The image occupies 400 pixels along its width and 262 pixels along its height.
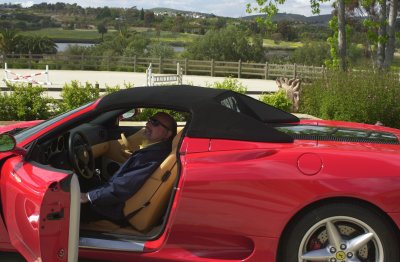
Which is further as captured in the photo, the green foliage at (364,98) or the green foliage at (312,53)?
the green foliage at (312,53)

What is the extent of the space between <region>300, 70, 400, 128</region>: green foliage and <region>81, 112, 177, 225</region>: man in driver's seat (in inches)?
278

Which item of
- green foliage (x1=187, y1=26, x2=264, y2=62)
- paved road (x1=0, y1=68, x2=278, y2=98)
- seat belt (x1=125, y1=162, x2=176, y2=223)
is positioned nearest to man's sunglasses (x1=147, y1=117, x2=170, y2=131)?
seat belt (x1=125, y1=162, x2=176, y2=223)

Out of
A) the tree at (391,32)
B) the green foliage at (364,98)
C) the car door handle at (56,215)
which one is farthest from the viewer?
the tree at (391,32)

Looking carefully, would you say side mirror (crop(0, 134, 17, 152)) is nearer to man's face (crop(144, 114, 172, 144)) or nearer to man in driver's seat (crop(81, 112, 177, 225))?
man in driver's seat (crop(81, 112, 177, 225))

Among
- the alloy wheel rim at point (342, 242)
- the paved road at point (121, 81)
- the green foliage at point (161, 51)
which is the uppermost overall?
the green foliage at point (161, 51)

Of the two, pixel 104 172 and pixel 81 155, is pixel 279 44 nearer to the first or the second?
pixel 104 172

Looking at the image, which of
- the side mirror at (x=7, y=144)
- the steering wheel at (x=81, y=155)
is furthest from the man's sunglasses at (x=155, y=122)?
the side mirror at (x=7, y=144)

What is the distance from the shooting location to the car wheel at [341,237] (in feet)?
10.0

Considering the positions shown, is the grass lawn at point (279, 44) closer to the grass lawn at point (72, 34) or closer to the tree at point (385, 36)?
the grass lawn at point (72, 34)

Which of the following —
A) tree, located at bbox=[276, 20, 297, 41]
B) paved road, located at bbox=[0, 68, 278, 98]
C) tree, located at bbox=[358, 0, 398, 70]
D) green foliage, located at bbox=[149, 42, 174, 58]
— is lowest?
paved road, located at bbox=[0, 68, 278, 98]

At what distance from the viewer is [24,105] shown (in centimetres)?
1017

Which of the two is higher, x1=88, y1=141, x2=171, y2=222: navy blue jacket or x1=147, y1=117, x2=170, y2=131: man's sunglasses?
x1=147, y1=117, x2=170, y2=131: man's sunglasses

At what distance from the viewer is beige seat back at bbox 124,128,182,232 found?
340 cm

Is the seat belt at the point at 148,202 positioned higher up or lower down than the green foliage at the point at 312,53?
lower down
